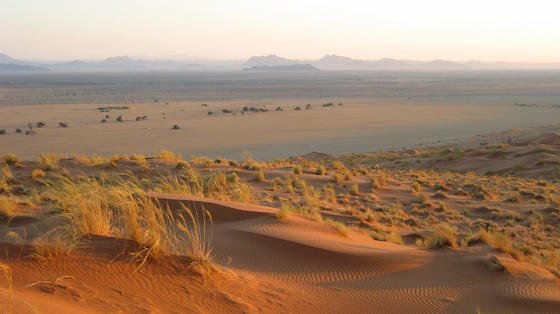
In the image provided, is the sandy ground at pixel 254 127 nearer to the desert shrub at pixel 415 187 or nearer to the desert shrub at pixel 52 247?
the desert shrub at pixel 415 187

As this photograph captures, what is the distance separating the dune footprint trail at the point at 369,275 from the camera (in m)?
6.27

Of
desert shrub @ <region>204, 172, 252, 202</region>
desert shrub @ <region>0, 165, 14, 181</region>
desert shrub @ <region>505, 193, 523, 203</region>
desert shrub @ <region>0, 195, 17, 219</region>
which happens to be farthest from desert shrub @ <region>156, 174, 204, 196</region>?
desert shrub @ <region>505, 193, 523, 203</region>

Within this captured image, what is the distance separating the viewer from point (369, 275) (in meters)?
7.22

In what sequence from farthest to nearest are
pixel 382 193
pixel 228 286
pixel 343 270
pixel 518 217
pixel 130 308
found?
pixel 382 193 → pixel 518 217 → pixel 343 270 → pixel 228 286 → pixel 130 308

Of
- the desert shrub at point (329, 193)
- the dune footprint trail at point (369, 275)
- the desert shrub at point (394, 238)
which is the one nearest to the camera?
the dune footprint trail at point (369, 275)

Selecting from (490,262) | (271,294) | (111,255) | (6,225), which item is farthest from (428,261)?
(6,225)

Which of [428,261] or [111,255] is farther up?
[111,255]

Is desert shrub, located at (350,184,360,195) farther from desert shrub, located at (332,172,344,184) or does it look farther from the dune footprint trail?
the dune footprint trail

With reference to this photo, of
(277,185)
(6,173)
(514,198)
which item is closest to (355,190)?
(277,185)

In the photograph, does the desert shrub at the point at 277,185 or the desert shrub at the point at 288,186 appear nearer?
the desert shrub at the point at 288,186

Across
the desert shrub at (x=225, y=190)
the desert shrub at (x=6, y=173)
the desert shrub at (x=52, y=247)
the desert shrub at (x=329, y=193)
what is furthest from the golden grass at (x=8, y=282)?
the desert shrub at (x=6, y=173)

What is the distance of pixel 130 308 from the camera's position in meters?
4.95

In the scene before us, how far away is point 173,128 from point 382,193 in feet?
90.4

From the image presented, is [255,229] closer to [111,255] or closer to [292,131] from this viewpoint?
[111,255]
